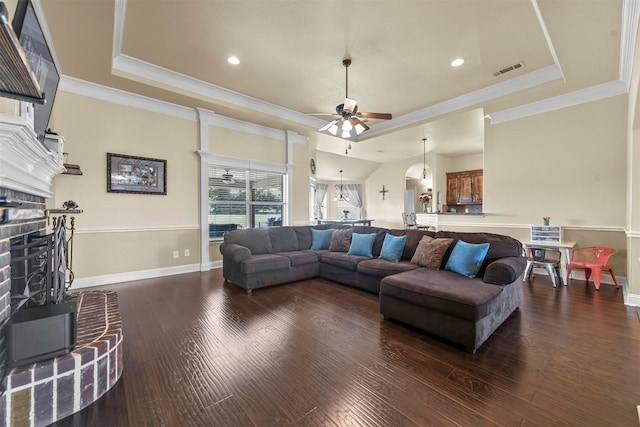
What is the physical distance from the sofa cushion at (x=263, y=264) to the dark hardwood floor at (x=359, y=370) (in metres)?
0.60

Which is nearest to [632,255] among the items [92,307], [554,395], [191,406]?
[554,395]

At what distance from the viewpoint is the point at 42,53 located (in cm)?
187

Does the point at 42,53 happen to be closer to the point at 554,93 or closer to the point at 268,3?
the point at 268,3

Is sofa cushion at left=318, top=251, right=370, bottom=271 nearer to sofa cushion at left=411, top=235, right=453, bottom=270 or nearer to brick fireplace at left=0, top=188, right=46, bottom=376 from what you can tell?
sofa cushion at left=411, top=235, right=453, bottom=270

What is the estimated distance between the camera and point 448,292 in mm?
2207

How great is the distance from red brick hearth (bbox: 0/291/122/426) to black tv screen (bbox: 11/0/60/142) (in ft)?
4.59

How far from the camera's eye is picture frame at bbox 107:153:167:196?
3.97 m

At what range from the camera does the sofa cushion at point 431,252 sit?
3105 millimetres

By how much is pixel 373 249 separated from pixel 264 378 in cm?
270

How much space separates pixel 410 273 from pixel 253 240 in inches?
102

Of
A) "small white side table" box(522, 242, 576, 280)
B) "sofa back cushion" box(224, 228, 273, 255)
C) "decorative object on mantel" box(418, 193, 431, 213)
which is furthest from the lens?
"decorative object on mantel" box(418, 193, 431, 213)

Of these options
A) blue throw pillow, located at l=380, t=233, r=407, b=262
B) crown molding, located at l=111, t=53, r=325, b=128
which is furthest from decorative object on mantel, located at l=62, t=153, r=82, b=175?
blue throw pillow, located at l=380, t=233, r=407, b=262

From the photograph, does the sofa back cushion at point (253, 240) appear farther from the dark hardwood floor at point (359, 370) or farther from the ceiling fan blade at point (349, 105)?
the ceiling fan blade at point (349, 105)

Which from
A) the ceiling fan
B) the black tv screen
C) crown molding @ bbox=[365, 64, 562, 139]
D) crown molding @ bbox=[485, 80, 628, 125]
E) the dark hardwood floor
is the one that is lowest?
the dark hardwood floor
